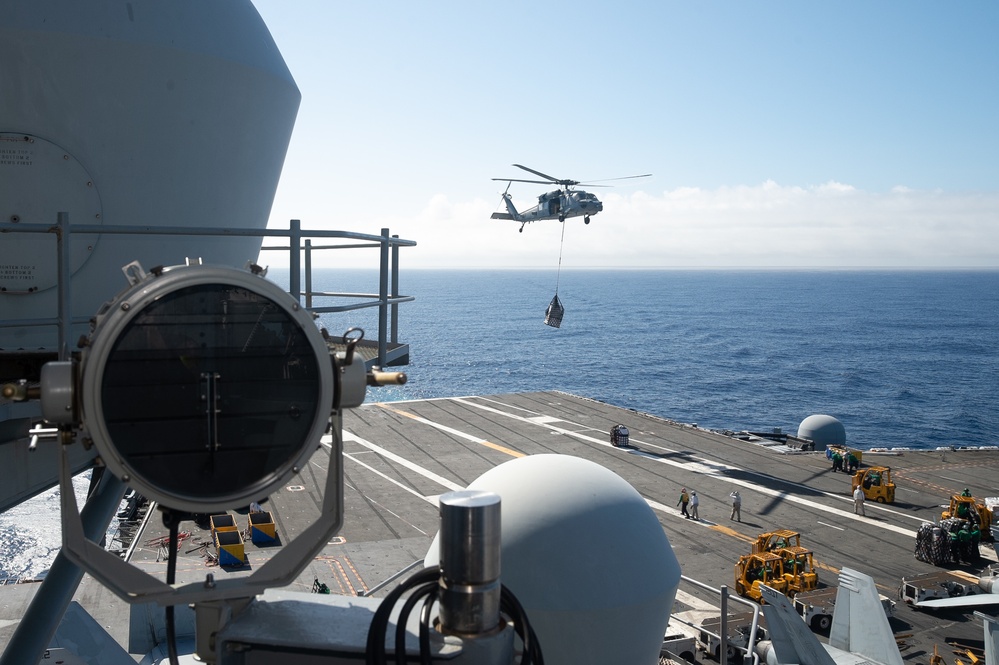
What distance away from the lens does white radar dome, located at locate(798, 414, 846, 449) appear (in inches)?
1592

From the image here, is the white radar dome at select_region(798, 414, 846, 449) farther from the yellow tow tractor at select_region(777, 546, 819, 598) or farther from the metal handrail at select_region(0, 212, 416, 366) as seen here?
the metal handrail at select_region(0, 212, 416, 366)

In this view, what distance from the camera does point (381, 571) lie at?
76.3ft

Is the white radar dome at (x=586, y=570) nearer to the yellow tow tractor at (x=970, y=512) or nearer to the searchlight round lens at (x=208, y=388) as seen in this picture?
the searchlight round lens at (x=208, y=388)

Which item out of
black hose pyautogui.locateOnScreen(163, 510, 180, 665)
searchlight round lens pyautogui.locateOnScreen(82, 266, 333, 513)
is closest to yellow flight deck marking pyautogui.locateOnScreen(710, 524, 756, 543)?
black hose pyautogui.locateOnScreen(163, 510, 180, 665)

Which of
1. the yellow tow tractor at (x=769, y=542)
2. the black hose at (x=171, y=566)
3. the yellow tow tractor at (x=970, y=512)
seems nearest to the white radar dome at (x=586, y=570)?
the black hose at (x=171, y=566)

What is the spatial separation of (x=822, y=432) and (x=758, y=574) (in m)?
20.5

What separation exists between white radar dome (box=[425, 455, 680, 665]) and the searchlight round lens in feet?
10.6

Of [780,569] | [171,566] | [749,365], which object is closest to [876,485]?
[780,569]

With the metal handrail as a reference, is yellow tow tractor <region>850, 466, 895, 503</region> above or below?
below

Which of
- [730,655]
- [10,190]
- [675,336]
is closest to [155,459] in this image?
[10,190]

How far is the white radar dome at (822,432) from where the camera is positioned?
40438mm

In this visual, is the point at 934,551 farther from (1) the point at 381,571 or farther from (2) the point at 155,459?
(2) the point at 155,459

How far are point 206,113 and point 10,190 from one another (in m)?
1.39

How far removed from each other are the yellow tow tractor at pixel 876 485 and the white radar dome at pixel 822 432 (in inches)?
384
